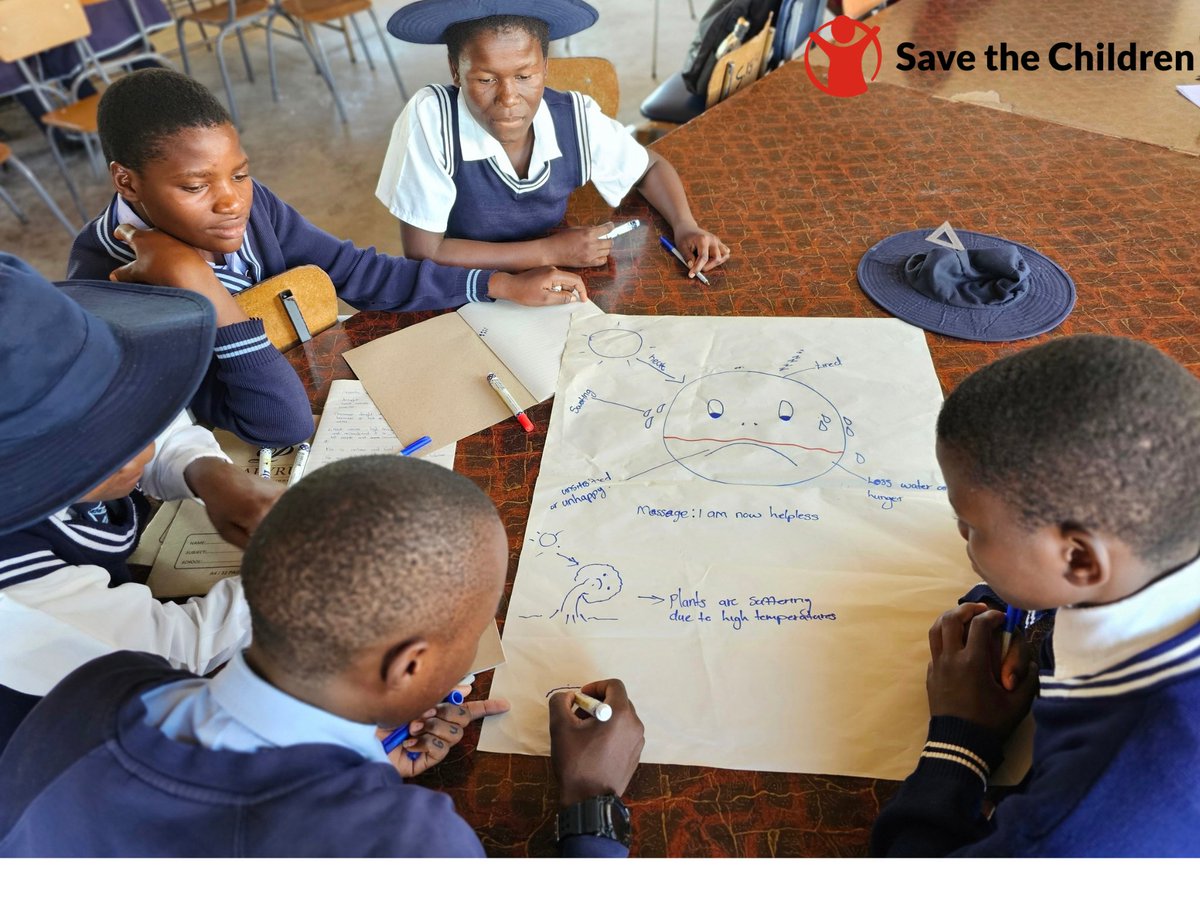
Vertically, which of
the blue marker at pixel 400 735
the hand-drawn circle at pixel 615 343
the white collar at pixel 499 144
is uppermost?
the white collar at pixel 499 144

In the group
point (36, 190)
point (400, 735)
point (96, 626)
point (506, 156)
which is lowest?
point (36, 190)

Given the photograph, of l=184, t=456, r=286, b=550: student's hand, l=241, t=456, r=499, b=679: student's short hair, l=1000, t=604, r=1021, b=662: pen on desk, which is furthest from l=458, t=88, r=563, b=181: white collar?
l=1000, t=604, r=1021, b=662: pen on desk

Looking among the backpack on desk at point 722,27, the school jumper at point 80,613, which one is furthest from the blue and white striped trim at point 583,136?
the school jumper at point 80,613

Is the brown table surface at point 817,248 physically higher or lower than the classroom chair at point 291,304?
lower

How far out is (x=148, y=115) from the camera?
1084 mm

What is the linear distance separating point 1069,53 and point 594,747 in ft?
7.15

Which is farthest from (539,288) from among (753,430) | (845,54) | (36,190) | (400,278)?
(36,190)

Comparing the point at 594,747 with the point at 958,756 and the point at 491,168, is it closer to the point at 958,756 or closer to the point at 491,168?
the point at 958,756

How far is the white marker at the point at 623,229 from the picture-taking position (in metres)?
1.46

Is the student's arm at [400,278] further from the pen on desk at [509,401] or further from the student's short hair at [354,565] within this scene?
the student's short hair at [354,565]

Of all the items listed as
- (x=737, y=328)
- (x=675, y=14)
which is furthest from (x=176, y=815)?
(x=675, y=14)

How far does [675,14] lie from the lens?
4.92 m

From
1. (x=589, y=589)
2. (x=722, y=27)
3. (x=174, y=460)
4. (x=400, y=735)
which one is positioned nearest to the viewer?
(x=400, y=735)

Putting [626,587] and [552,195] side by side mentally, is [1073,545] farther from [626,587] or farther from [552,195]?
[552,195]
